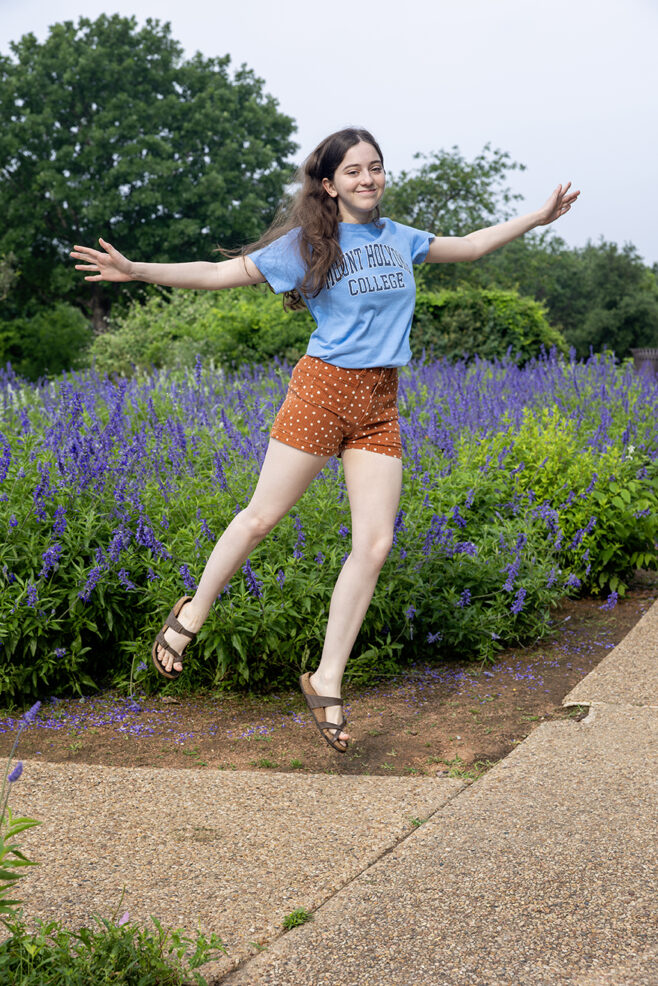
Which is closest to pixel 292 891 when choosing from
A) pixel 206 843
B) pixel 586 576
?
pixel 206 843

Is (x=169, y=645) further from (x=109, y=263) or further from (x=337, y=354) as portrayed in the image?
(x=109, y=263)

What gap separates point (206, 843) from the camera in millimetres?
2844

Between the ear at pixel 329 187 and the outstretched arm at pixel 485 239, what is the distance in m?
0.42

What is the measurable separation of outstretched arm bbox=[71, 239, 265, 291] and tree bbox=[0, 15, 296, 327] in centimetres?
3386

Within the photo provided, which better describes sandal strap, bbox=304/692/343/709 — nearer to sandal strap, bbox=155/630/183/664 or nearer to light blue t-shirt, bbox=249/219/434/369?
sandal strap, bbox=155/630/183/664

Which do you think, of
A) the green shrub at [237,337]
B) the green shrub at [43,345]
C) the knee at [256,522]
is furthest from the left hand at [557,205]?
the green shrub at [43,345]

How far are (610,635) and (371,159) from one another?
3.03 metres

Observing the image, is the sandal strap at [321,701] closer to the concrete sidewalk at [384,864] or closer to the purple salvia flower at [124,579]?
the concrete sidewalk at [384,864]

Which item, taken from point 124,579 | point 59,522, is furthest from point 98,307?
point 124,579

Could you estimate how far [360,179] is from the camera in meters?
3.26

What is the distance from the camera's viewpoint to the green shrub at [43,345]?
80.7ft

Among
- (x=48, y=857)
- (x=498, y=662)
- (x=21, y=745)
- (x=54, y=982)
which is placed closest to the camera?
(x=54, y=982)

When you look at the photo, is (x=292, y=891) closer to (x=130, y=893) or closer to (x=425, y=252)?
(x=130, y=893)

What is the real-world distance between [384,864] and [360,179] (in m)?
2.13
